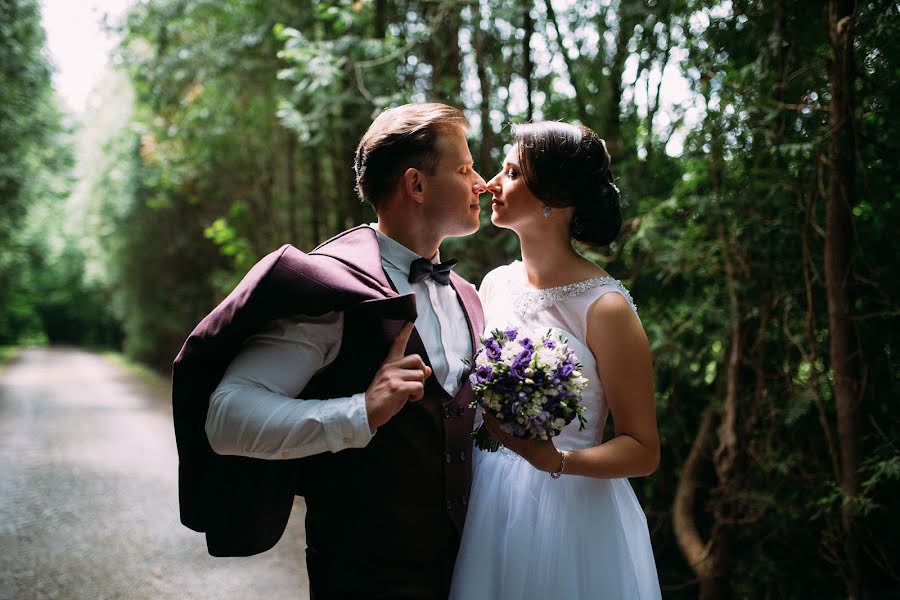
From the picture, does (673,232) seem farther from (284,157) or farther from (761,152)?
(284,157)

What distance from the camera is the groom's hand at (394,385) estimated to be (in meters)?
1.64

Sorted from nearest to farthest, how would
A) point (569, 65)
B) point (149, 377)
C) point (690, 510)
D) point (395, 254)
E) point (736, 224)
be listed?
point (395, 254) < point (736, 224) < point (569, 65) < point (690, 510) < point (149, 377)

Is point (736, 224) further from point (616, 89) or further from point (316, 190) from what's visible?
point (316, 190)

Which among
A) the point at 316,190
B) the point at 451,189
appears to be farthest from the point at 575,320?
the point at 316,190

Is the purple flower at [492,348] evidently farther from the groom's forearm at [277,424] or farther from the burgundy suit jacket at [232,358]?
the groom's forearm at [277,424]

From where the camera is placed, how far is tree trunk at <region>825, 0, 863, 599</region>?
11.1 ft

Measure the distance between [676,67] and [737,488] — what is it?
2.71 metres

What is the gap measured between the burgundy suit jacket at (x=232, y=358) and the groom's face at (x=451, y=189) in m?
0.34

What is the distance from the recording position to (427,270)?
207cm

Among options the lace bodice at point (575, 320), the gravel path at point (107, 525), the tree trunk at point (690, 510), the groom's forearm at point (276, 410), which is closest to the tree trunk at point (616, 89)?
the tree trunk at point (690, 510)

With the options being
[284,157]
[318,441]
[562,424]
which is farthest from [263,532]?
[284,157]

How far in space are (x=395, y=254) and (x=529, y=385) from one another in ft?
1.95

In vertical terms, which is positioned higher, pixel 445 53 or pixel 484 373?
pixel 445 53

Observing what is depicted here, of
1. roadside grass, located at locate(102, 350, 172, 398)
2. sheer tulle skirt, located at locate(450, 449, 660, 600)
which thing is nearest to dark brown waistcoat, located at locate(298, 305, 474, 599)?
sheer tulle skirt, located at locate(450, 449, 660, 600)
